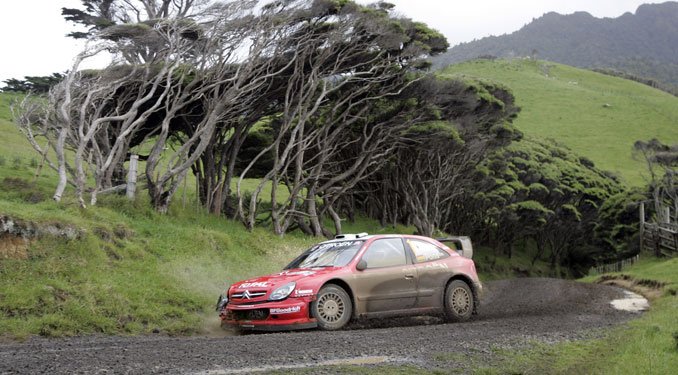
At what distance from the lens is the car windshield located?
1119 cm

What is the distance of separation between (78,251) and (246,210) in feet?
50.5

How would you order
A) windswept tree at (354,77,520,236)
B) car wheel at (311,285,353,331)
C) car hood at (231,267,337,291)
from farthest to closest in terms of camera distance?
windswept tree at (354,77,520,236)
car hood at (231,267,337,291)
car wheel at (311,285,353,331)

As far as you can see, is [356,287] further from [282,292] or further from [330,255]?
[282,292]

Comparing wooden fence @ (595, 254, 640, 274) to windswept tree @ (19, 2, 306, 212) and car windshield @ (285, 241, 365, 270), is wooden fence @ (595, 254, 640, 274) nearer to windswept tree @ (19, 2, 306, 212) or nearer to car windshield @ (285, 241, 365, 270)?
windswept tree @ (19, 2, 306, 212)

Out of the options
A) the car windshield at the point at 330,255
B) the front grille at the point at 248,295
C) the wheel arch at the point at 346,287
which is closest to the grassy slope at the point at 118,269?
the front grille at the point at 248,295

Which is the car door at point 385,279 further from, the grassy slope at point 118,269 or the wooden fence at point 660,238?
the wooden fence at point 660,238

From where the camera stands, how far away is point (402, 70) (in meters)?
24.6

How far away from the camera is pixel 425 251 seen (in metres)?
12.1

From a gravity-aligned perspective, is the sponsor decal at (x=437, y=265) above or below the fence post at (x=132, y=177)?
below

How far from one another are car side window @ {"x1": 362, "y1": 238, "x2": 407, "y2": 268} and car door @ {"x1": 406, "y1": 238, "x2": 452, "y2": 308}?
0.79ft

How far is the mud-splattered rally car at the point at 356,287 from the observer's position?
10039 mm

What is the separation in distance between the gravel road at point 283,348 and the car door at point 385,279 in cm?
61

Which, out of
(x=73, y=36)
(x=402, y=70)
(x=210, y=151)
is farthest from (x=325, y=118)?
(x=73, y=36)

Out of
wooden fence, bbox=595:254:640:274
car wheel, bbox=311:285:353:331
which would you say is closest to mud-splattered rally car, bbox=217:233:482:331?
car wheel, bbox=311:285:353:331
